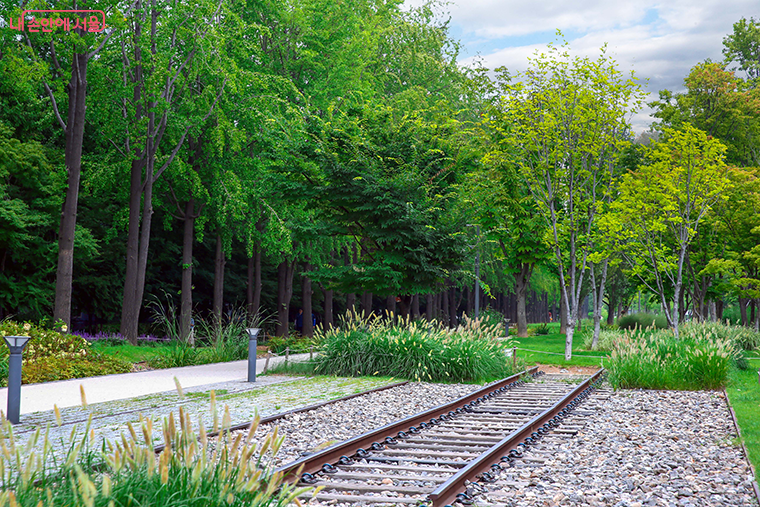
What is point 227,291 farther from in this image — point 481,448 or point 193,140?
point 481,448

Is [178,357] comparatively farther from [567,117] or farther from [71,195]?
[567,117]

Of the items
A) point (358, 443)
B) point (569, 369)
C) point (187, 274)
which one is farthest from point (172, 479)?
point (187, 274)

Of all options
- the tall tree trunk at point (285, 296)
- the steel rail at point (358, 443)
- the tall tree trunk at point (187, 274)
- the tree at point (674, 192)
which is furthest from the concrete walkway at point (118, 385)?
the tree at point (674, 192)

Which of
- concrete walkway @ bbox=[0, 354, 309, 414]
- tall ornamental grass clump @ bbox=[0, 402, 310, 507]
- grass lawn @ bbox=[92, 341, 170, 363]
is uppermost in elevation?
tall ornamental grass clump @ bbox=[0, 402, 310, 507]

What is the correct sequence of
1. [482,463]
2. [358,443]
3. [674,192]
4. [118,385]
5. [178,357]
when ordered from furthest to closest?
[674,192]
[178,357]
[118,385]
[358,443]
[482,463]

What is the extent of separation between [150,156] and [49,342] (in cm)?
889

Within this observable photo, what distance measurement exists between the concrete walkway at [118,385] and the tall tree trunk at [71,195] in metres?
4.17

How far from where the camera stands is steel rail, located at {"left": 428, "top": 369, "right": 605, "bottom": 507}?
5305 millimetres

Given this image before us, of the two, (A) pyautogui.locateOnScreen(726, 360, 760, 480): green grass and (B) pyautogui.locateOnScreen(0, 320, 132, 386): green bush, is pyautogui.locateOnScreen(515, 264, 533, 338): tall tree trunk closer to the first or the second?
(A) pyautogui.locateOnScreen(726, 360, 760, 480): green grass

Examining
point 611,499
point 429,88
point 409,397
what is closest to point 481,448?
point 611,499

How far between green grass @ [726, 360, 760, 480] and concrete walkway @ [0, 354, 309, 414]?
9314mm

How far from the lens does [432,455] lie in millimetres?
7117

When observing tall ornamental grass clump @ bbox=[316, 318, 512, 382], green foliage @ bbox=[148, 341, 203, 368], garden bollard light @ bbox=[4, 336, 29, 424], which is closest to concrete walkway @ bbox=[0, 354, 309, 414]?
green foliage @ bbox=[148, 341, 203, 368]

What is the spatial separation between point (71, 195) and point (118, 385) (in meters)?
7.99
